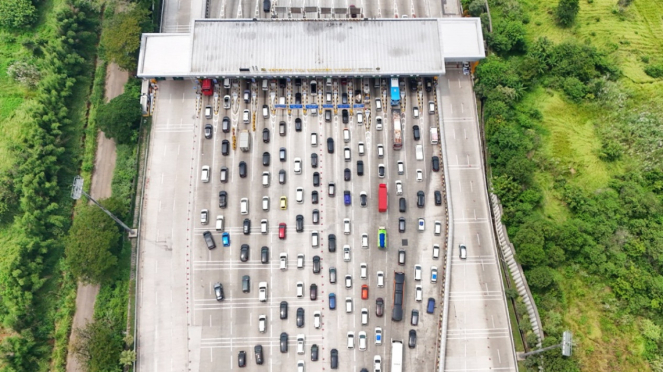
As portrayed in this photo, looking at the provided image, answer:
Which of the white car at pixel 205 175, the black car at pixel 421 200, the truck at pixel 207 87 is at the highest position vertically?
the truck at pixel 207 87

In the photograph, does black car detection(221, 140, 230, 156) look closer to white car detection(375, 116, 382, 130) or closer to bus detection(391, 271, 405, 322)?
white car detection(375, 116, 382, 130)

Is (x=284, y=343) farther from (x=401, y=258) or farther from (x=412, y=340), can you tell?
(x=401, y=258)

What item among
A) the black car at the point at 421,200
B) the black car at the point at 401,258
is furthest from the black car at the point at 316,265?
the black car at the point at 421,200

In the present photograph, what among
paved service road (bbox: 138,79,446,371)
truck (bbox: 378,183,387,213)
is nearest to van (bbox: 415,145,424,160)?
paved service road (bbox: 138,79,446,371)

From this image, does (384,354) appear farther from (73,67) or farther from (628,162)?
(73,67)

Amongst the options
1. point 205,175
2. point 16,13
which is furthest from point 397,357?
point 16,13

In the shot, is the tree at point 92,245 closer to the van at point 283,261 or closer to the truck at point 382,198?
the van at point 283,261
